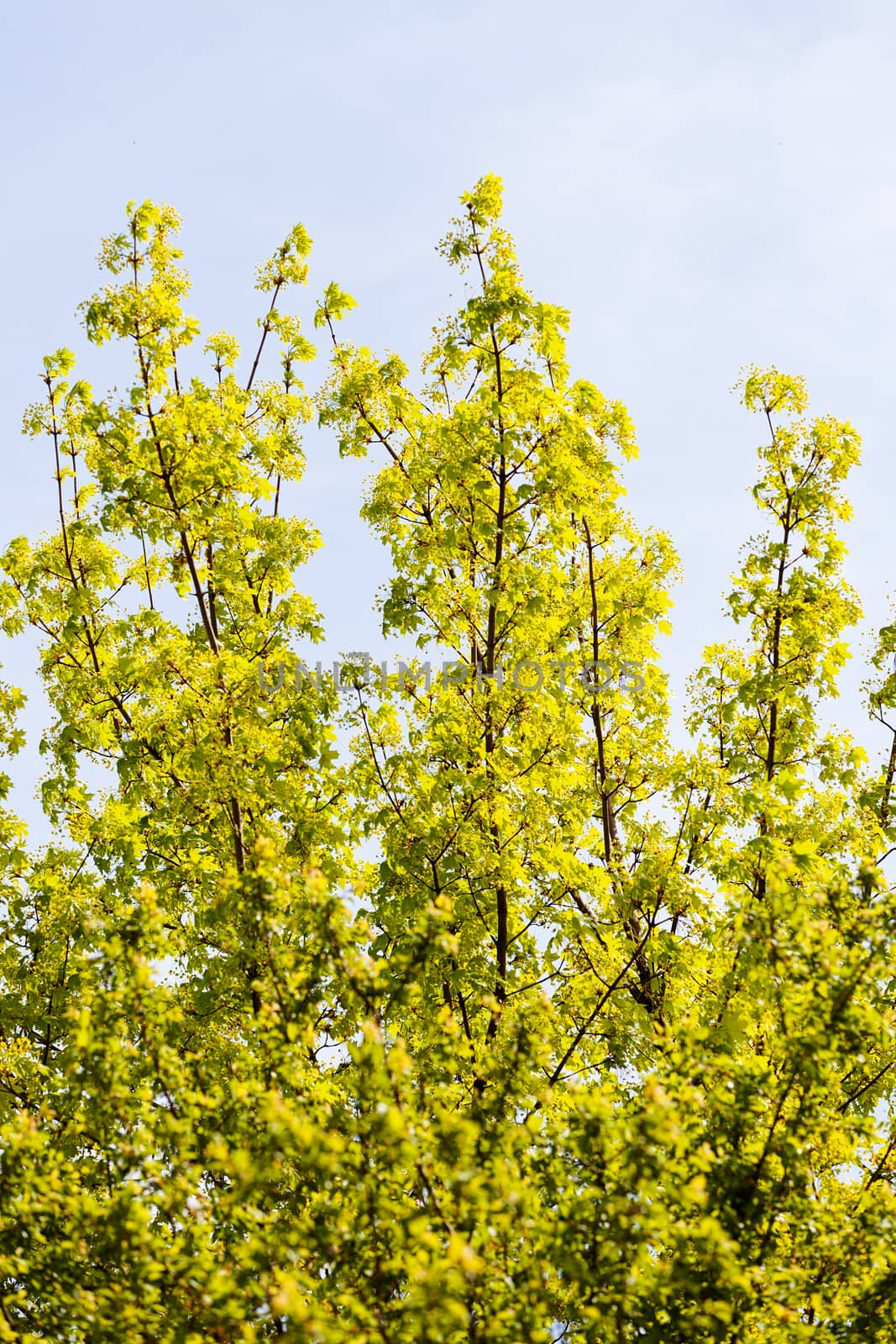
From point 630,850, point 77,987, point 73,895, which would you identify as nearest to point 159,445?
point 73,895

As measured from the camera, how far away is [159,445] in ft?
32.8

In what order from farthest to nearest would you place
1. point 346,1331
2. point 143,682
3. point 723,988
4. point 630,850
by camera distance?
point 630,850 → point 143,682 → point 723,988 → point 346,1331

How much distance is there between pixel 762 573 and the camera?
1095cm

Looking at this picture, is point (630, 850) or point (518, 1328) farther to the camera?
point (630, 850)

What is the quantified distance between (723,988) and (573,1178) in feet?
9.05

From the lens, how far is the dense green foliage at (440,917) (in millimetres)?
5301

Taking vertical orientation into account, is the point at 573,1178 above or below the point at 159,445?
below

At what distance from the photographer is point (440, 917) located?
5.63 metres

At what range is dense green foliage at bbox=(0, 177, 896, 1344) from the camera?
5.30 m

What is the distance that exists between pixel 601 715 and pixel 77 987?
604 cm

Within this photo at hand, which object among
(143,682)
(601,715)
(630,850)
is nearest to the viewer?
(143,682)

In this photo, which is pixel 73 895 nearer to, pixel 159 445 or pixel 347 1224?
pixel 159 445

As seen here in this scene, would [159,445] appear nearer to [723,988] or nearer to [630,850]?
[630,850]

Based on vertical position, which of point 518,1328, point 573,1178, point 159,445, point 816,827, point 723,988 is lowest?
point 518,1328
